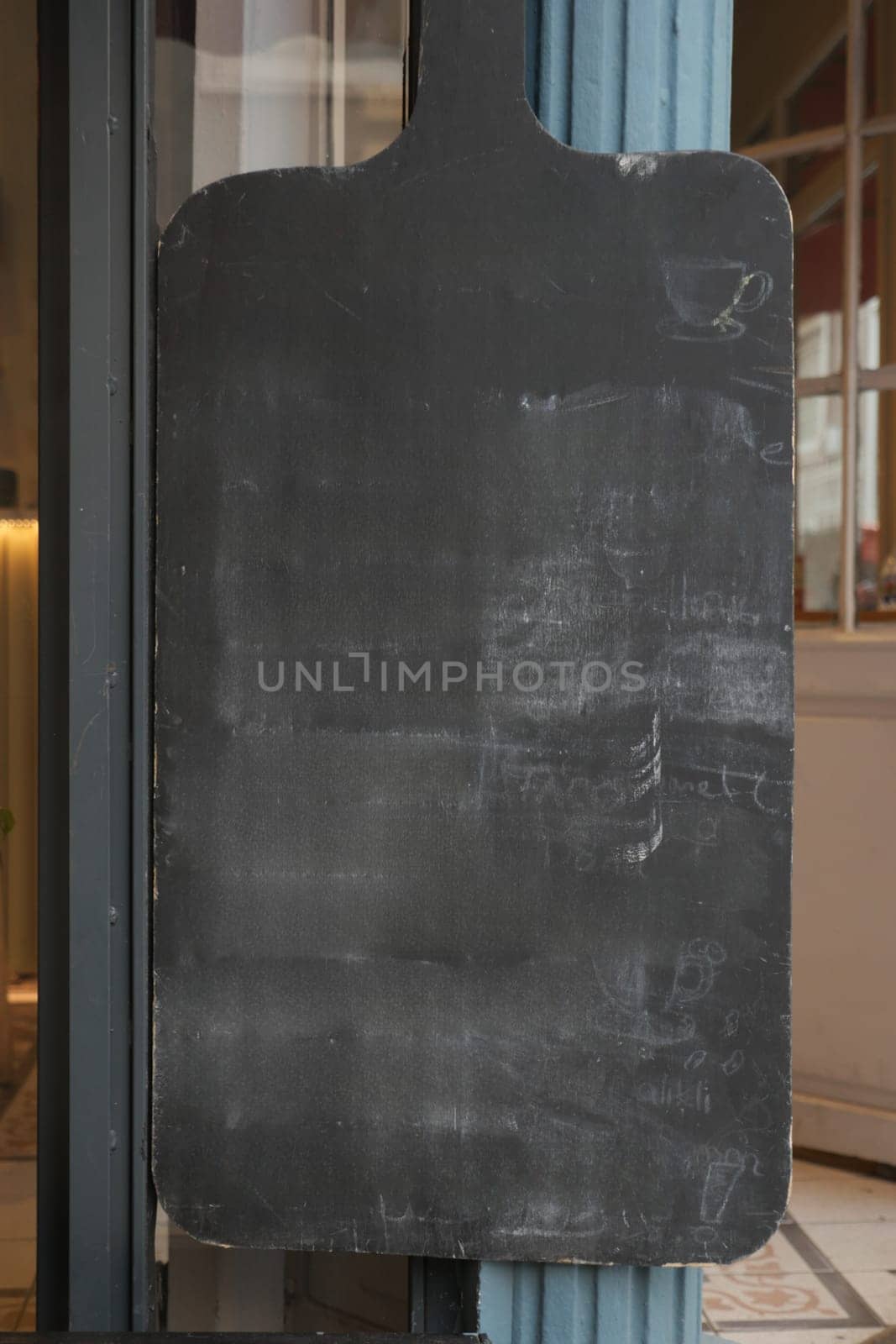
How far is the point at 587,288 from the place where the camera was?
1157 millimetres

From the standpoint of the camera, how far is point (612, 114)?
120 centimetres

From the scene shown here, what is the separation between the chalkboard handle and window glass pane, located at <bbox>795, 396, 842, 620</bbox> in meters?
1.83

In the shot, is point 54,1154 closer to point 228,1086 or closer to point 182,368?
point 228,1086

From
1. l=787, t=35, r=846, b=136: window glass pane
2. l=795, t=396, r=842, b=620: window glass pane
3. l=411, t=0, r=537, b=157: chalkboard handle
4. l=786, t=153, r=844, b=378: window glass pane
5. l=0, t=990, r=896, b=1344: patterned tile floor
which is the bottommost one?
l=0, t=990, r=896, b=1344: patterned tile floor

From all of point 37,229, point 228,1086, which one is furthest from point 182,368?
point 228,1086

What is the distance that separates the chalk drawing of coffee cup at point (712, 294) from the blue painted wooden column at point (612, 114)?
15 cm

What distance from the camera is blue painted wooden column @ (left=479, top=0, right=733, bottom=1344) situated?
3.94 ft

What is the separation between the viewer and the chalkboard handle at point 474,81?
116 cm

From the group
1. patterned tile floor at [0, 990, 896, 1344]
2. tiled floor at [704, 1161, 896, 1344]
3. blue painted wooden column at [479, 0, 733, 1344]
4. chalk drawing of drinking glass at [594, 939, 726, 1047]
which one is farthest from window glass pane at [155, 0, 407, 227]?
tiled floor at [704, 1161, 896, 1344]

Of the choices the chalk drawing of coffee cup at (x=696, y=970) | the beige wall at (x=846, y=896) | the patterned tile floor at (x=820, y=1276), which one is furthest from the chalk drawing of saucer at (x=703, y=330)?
the beige wall at (x=846, y=896)

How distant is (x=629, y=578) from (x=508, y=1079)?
0.51 m

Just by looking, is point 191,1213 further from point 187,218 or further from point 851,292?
point 851,292

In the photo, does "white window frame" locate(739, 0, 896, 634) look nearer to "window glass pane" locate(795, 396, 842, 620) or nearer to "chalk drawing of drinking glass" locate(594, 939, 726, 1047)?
"window glass pane" locate(795, 396, 842, 620)

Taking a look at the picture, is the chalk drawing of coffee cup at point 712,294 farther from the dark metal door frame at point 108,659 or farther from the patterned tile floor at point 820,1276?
the patterned tile floor at point 820,1276
